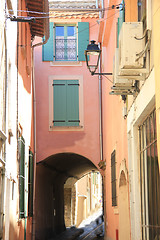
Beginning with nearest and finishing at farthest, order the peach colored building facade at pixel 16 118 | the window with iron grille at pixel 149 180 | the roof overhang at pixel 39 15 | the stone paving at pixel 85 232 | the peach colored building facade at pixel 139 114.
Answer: the peach colored building facade at pixel 139 114 → the window with iron grille at pixel 149 180 → the peach colored building facade at pixel 16 118 → the roof overhang at pixel 39 15 → the stone paving at pixel 85 232

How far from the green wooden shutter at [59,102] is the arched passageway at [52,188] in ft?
4.73

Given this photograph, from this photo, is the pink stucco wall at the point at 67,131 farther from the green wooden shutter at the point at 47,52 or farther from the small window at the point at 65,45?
the small window at the point at 65,45

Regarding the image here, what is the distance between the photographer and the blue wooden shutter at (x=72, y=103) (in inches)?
690

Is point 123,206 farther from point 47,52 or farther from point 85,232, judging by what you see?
point 85,232

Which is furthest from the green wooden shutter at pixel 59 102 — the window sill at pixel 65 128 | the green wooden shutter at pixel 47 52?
the green wooden shutter at pixel 47 52

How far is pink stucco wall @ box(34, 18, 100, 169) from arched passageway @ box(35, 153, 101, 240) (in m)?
0.69

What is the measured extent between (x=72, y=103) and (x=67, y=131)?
1.04 m

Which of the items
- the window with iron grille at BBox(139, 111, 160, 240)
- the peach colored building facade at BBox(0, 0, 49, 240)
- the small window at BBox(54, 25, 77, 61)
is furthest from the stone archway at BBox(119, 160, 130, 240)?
the small window at BBox(54, 25, 77, 61)

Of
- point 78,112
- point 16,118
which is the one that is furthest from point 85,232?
point 16,118

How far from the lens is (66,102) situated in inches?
691

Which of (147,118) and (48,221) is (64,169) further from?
(147,118)

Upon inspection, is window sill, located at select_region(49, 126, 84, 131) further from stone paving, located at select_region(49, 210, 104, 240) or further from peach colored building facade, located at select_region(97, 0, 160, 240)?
peach colored building facade, located at select_region(97, 0, 160, 240)

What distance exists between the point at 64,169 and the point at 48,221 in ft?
10.3

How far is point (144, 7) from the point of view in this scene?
24.9ft
